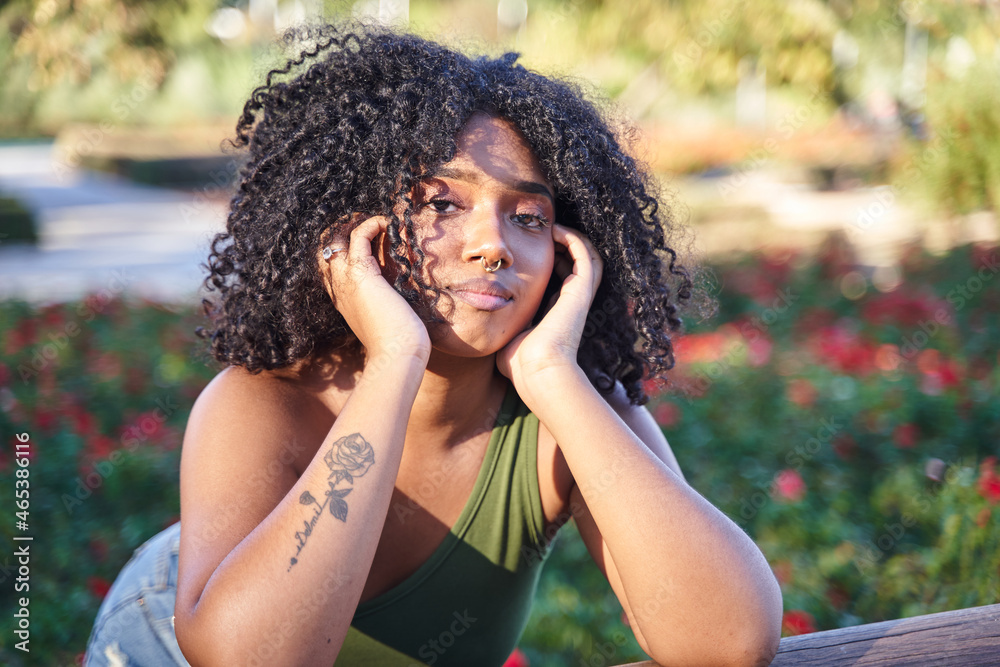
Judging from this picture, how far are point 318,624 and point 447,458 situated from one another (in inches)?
25.7

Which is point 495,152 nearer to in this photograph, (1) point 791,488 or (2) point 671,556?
(2) point 671,556

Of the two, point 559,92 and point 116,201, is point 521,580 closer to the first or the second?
point 559,92

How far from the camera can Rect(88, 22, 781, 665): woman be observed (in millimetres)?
1472

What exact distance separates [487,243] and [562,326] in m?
0.26

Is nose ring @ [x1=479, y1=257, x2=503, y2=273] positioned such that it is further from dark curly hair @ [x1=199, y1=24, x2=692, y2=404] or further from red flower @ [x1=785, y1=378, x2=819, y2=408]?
red flower @ [x1=785, y1=378, x2=819, y2=408]

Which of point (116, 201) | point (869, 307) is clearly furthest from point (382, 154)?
point (116, 201)

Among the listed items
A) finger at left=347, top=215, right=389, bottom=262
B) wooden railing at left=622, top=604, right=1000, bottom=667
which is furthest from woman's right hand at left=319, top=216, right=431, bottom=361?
wooden railing at left=622, top=604, right=1000, bottom=667

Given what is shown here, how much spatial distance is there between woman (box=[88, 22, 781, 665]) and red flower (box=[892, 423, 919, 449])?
258 centimetres

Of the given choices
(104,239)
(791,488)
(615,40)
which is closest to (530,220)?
(791,488)

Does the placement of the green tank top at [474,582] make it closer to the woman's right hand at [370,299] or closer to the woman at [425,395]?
the woman at [425,395]

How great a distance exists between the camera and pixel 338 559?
55.1 inches

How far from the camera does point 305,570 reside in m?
1.37

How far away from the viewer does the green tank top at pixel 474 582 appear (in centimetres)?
184

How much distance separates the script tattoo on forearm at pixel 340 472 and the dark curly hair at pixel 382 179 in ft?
1.14
